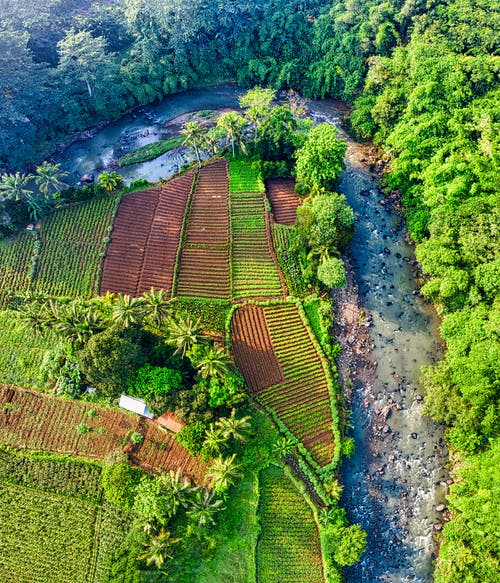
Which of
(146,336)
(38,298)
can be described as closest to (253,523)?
(146,336)

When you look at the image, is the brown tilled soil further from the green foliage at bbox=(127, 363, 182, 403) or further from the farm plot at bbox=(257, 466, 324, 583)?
the farm plot at bbox=(257, 466, 324, 583)

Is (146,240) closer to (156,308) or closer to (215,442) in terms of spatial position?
(156,308)

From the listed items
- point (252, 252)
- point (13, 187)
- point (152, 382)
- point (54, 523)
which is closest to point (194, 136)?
point (252, 252)

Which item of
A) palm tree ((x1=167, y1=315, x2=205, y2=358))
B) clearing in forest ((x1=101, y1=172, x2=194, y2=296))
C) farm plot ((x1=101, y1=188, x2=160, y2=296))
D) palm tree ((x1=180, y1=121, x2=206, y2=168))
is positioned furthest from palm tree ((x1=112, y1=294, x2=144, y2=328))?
palm tree ((x1=180, y1=121, x2=206, y2=168))

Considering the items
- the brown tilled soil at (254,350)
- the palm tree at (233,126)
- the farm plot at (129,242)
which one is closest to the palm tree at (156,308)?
the brown tilled soil at (254,350)

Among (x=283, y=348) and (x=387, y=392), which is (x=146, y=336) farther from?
(x=387, y=392)
